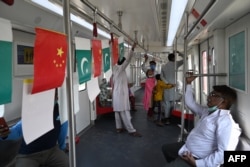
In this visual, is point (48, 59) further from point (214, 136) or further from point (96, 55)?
point (214, 136)

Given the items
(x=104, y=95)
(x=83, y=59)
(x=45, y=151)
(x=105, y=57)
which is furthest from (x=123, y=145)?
(x=83, y=59)

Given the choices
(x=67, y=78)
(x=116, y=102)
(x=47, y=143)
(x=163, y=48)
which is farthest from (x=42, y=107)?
(x=163, y=48)

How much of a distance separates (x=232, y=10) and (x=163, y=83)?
3626 mm

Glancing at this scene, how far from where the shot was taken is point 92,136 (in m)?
4.71

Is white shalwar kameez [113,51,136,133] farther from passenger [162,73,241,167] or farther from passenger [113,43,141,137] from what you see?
passenger [162,73,241,167]

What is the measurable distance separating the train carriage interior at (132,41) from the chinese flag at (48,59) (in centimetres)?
9

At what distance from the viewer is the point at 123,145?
412 cm

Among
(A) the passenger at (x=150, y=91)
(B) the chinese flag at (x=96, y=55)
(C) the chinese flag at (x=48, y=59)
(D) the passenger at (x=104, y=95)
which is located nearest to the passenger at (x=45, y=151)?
(B) the chinese flag at (x=96, y=55)

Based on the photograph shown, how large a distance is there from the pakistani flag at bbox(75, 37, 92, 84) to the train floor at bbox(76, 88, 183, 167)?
232cm

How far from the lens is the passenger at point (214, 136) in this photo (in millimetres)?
1842

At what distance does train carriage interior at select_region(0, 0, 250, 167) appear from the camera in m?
1.35

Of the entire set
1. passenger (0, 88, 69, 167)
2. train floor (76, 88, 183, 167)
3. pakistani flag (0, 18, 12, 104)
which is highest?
pakistani flag (0, 18, 12, 104)

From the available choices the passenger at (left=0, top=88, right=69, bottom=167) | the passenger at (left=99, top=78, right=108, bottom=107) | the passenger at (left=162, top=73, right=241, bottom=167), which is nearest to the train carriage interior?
the passenger at (left=162, top=73, right=241, bottom=167)

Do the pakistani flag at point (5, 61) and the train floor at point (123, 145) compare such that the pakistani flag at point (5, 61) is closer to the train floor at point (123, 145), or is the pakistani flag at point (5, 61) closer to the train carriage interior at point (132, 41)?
the train carriage interior at point (132, 41)
